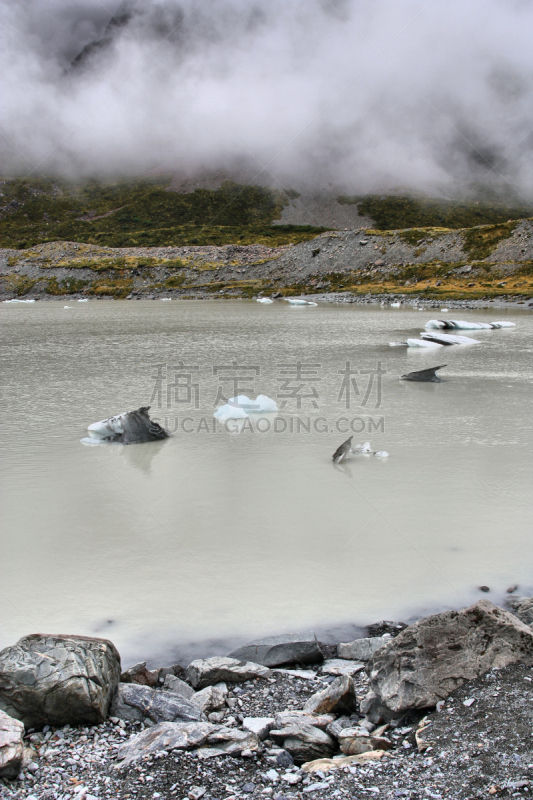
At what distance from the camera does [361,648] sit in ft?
12.8

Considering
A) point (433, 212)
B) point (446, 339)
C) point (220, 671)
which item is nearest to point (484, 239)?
point (446, 339)

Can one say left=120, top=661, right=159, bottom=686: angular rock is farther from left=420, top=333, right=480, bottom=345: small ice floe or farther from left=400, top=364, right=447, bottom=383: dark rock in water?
left=420, top=333, right=480, bottom=345: small ice floe

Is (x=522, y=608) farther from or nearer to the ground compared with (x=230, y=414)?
nearer to the ground

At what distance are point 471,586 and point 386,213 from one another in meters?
190

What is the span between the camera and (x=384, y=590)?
475cm

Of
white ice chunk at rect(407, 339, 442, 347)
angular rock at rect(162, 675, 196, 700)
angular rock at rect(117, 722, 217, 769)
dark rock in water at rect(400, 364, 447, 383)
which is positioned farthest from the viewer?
white ice chunk at rect(407, 339, 442, 347)

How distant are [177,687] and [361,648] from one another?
1173 millimetres

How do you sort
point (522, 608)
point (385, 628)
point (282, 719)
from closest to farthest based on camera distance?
point (282, 719)
point (385, 628)
point (522, 608)

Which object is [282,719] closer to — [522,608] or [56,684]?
[56,684]

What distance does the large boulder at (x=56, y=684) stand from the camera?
123 inches

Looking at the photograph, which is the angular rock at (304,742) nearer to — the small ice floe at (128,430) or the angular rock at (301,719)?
the angular rock at (301,719)

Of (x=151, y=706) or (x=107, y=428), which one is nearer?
(x=151, y=706)

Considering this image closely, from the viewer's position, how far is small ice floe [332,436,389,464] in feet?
25.7

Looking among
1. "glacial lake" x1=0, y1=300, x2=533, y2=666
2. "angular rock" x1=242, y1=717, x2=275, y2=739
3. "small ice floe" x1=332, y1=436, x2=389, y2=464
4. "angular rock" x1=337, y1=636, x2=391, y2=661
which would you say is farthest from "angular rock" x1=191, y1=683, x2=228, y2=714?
"small ice floe" x1=332, y1=436, x2=389, y2=464
